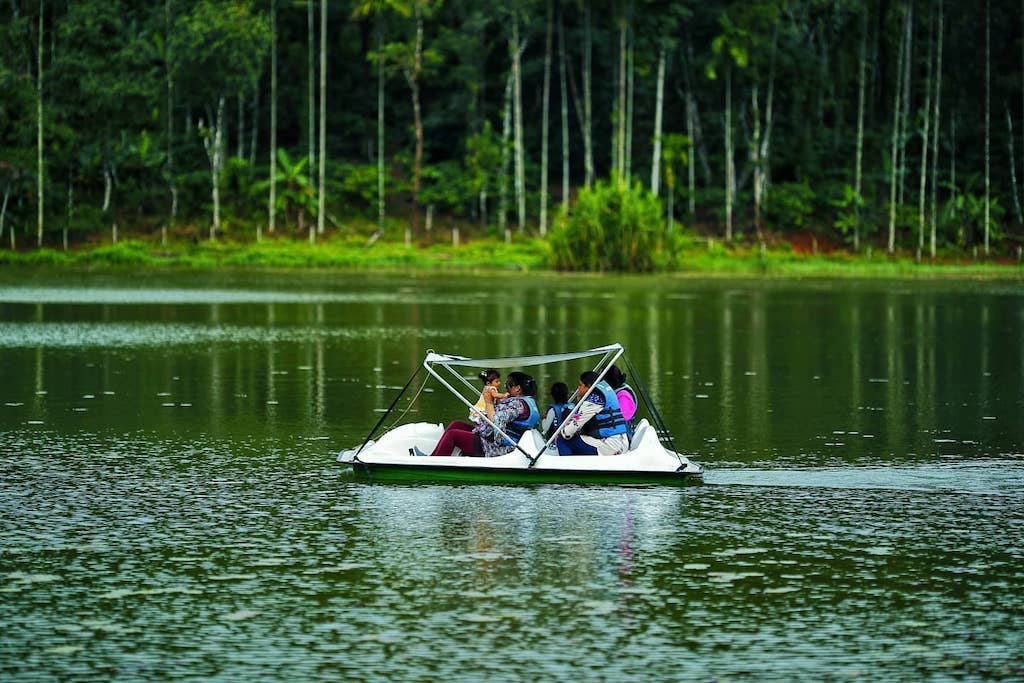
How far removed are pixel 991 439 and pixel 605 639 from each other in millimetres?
10728

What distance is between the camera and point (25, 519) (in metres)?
14.2

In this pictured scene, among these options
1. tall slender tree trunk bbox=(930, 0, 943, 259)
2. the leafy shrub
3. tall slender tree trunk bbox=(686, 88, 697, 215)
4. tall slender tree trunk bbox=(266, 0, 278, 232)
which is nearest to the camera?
the leafy shrub

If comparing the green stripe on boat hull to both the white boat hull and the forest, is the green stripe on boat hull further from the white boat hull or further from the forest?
the forest

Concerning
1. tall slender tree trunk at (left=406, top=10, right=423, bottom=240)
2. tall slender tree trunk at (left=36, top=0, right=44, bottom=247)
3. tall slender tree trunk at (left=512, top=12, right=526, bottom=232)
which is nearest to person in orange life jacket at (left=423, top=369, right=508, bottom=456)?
tall slender tree trunk at (left=36, top=0, right=44, bottom=247)

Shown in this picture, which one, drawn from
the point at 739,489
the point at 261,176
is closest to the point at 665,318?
the point at 739,489

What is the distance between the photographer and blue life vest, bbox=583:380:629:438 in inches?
640

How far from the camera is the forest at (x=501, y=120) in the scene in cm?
7606

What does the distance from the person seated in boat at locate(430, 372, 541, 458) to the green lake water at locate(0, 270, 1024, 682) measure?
499 millimetres

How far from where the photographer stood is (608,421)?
1627cm

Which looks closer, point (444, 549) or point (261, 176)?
point (444, 549)

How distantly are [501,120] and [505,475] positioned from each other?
7155cm

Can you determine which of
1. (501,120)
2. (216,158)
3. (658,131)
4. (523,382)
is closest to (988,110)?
(658,131)

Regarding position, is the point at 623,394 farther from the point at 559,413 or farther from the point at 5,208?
the point at 5,208

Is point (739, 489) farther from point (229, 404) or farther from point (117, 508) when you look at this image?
point (229, 404)
